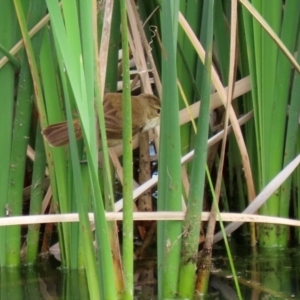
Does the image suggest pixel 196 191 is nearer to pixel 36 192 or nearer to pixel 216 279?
pixel 216 279

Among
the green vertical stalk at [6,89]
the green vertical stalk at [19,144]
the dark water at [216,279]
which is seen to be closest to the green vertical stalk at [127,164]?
the dark water at [216,279]

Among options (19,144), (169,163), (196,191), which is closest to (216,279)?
(196,191)

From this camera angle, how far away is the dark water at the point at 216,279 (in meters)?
2.46

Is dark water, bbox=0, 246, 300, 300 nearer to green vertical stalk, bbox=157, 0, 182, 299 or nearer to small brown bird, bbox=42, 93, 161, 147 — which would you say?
green vertical stalk, bbox=157, 0, 182, 299

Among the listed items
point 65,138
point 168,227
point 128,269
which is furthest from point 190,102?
point 128,269

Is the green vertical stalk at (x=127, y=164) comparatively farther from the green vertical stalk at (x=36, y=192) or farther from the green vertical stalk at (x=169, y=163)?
the green vertical stalk at (x=36, y=192)

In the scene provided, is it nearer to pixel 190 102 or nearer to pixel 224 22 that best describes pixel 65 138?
pixel 190 102

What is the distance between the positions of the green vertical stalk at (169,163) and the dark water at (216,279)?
31 centimetres

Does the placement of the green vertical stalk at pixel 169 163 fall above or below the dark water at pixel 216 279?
above

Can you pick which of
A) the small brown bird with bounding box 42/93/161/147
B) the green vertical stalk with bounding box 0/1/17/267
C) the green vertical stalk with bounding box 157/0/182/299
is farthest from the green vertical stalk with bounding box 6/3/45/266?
the green vertical stalk with bounding box 157/0/182/299

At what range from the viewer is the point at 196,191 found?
6.73 feet

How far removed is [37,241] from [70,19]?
4.29 feet

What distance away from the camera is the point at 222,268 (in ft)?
8.93

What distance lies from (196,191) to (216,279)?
671mm
